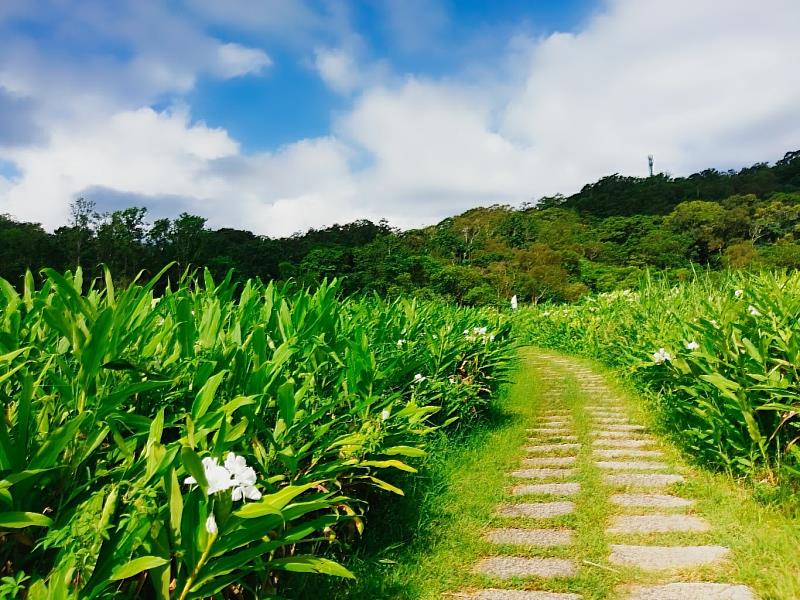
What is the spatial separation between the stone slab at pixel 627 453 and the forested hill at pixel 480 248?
26624mm

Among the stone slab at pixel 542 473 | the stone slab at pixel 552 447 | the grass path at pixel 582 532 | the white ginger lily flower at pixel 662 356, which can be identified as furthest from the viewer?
the white ginger lily flower at pixel 662 356

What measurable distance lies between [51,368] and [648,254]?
44.7 m

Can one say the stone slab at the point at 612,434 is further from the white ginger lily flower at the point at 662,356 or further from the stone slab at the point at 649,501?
the stone slab at the point at 649,501

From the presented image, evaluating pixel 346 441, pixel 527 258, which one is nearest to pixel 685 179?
pixel 527 258

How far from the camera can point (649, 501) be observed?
128 inches

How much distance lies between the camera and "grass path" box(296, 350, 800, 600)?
2.31 meters

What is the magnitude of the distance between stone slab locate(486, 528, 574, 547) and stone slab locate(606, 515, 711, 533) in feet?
0.81

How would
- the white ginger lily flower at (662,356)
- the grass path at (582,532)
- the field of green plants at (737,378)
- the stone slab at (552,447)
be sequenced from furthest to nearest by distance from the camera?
the white ginger lily flower at (662,356), the stone slab at (552,447), the field of green plants at (737,378), the grass path at (582,532)

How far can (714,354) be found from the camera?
3703mm

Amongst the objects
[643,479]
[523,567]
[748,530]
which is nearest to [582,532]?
[523,567]

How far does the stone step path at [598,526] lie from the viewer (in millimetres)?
2340

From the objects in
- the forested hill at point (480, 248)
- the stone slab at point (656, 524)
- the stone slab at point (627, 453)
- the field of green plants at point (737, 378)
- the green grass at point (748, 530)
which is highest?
the forested hill at point (480, 248)

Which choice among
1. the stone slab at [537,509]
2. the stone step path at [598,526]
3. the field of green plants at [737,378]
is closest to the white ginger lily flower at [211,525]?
the stone step path at [598,526]

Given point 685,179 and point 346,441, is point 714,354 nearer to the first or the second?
point 346,441
